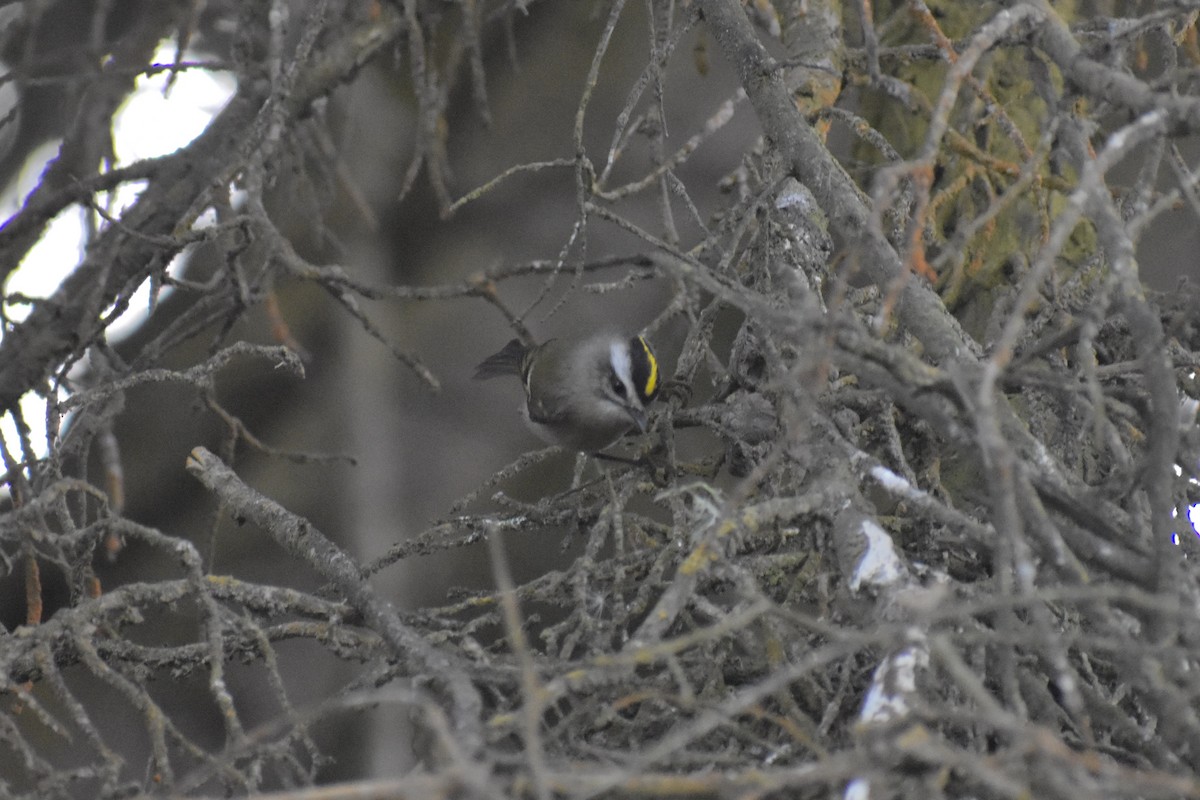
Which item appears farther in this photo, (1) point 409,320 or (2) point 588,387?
(1) point 409,320

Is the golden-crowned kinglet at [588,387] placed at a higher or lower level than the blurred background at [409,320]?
lower

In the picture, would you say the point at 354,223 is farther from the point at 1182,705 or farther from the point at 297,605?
the point at 1182,705

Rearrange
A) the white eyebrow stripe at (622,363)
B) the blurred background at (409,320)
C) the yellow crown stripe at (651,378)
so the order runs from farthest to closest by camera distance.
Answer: the blurred background at (409,320) → the white eyebrow stripe at (622,363) → the yellow crown stripe at (651,378)

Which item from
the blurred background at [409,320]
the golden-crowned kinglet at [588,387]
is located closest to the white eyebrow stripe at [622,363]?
the golden-crowned kinglet at [588,387]

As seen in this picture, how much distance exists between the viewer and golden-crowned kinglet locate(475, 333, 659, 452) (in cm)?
408

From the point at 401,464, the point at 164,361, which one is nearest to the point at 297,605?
the point at 164,361

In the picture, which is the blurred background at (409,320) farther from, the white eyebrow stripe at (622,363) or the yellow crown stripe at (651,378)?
the yellow crown stripe at (651,378)

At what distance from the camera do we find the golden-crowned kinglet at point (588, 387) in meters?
4.08

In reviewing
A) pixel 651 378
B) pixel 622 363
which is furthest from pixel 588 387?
pixel 651 378

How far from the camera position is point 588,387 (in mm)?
4457

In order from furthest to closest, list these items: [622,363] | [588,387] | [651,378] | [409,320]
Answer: [409,320], [588,387], [622,363], [651,378]

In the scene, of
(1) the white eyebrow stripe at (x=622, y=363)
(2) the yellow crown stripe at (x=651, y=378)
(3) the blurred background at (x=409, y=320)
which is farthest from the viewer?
(3) the blurred background at (x=409, y=320)

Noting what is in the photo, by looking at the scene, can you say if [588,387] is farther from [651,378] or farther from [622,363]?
[651,378]

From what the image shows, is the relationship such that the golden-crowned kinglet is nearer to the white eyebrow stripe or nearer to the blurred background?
the white eyebrow stripe
